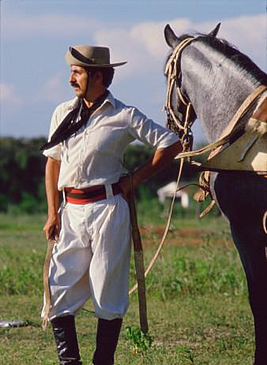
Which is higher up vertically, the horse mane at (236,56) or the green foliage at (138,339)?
the horse mane at (236,56)

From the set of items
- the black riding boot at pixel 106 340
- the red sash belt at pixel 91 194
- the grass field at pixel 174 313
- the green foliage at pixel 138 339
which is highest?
the red sash belt at pixel 91 194

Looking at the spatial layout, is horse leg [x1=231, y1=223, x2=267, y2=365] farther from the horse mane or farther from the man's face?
the man's face

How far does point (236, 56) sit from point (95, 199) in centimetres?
136

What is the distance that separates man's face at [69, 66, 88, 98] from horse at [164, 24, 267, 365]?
3.13ft

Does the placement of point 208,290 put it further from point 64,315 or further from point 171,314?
point 64,315

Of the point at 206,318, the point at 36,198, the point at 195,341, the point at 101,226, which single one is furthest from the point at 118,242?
the point at 36,198

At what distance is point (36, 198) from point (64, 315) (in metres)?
32.5

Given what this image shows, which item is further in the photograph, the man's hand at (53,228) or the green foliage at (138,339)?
the green foliage at (138,339)

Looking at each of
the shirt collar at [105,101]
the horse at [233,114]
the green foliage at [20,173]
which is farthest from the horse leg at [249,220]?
the green foliage at [20,173]

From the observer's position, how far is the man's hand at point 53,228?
560 cm

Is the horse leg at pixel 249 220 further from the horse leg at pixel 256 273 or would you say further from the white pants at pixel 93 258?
the white pants at pixel 93 258

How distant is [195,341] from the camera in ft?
25.0

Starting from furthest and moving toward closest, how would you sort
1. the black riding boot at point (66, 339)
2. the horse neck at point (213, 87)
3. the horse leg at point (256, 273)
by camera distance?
the horse neck at point (213, 87) < the horse leg at point (256, 273) < the black riding boot at point (66, 339)

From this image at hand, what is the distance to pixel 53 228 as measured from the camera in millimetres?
5602
